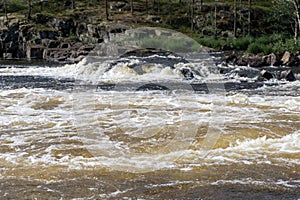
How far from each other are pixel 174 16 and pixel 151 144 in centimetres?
5943

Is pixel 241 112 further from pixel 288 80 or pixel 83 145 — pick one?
pixel 288 80

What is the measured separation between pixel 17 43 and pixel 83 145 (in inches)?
1773

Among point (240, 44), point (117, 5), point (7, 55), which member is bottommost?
point (7, 55)

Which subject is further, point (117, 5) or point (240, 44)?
point (117, 5)

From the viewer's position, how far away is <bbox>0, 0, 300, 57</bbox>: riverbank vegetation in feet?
184

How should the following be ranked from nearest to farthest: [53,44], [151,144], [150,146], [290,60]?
1. [150,146]
2. [151,144]
3. [290,60]
4. [53,44]

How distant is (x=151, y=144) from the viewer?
9539 mm

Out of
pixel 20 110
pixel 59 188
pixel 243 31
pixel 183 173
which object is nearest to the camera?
pixel 59 188

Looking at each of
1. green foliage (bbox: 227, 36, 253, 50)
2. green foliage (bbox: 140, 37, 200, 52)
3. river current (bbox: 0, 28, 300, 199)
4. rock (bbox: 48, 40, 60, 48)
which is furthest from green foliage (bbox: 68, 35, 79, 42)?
river current (bbox: 0, 28, 300, 199)

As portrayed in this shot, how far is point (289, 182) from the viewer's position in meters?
6.79

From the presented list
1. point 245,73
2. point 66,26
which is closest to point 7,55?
point 66,26

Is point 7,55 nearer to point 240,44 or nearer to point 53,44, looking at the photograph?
point 53,44

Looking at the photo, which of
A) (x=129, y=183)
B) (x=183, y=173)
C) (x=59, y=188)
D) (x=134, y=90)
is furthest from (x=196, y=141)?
(x=134, y=90)

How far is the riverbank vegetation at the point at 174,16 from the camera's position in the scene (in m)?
56.0
